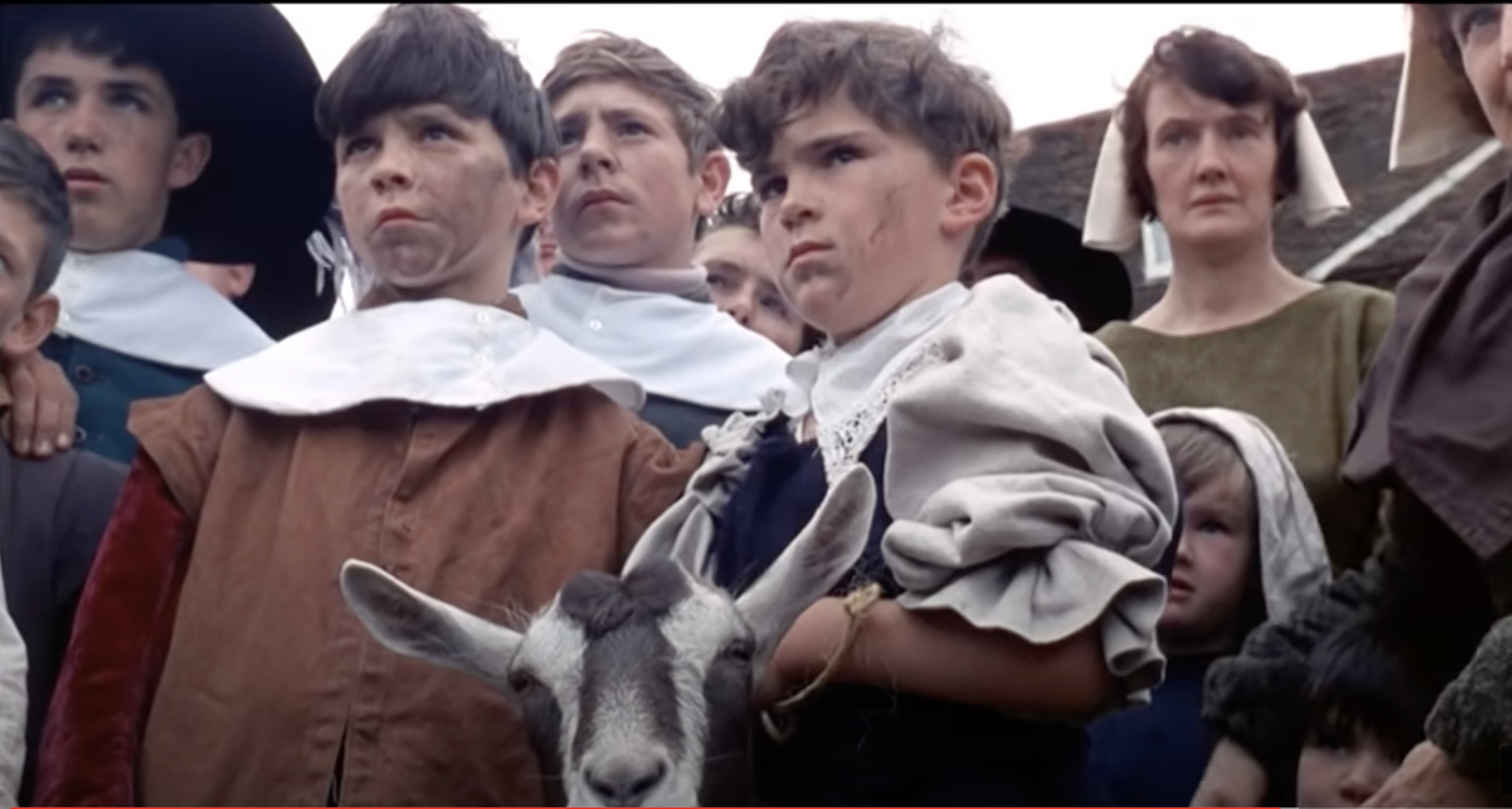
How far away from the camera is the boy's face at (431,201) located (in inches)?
158

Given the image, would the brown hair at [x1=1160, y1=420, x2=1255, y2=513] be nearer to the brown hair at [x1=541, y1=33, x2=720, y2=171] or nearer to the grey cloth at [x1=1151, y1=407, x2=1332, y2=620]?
the grey cloth at [x1=1151, y1=407, x2=1332, y2=620]

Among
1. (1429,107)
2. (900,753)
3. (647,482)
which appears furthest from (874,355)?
(1429,107)

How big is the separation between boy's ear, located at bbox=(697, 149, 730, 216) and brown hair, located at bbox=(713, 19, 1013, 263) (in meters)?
0.93

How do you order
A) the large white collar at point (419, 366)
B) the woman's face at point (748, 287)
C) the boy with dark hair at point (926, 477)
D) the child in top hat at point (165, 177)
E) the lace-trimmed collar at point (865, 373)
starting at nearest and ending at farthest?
the boy with dark hair at point (926, 477)
the lace-trimmed collar at point (865, 373)
the large white collar at point (419, 366)
the child in top hat at point (165, 177)
the woman's face at point (748, 287)

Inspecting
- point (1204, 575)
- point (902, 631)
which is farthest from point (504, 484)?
point (1204, 575)

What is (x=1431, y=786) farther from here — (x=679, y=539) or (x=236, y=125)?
(x=236, y=125)

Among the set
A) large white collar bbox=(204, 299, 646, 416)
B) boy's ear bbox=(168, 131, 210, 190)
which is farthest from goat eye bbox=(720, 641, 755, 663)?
boy's ear bbox=(168, 131, 210, 190)

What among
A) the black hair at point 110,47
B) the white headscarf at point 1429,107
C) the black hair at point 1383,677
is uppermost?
the black hair at point 110,47

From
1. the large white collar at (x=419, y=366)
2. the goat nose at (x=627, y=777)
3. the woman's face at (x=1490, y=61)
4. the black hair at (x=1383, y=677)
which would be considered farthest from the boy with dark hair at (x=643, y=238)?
the goat nose at (x=627, y=777)

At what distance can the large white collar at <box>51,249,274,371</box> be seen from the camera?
4645 mm

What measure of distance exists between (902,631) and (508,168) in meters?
1.19

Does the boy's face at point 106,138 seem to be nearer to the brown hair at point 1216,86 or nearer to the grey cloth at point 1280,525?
the brown hair at point 1216,86

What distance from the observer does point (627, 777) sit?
299 cm

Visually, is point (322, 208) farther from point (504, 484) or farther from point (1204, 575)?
point (1204, 575)
